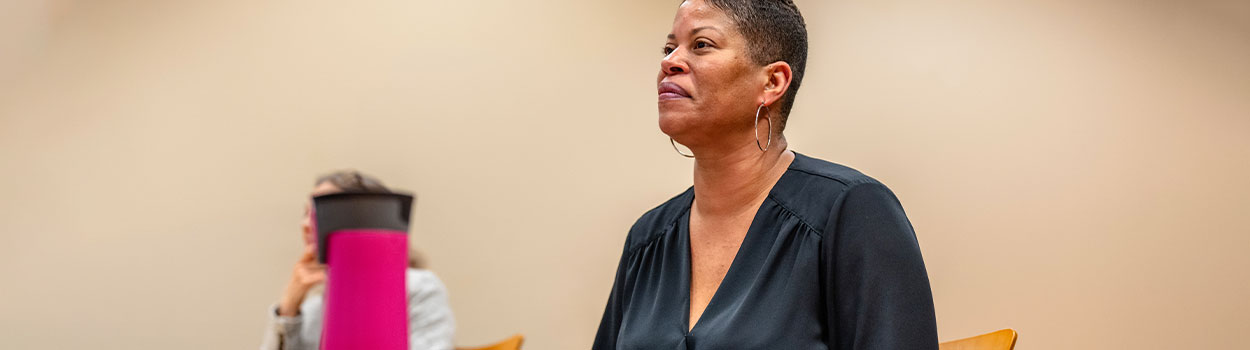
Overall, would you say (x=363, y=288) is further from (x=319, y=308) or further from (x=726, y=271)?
(x=319, y=308)

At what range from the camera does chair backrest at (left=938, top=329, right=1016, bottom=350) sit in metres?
1.51

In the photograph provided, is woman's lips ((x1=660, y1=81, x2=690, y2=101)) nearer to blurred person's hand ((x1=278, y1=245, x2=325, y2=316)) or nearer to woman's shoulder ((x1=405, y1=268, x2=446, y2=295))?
blurred person's hand ((x1=278, y1=245, x2=325, y2=316))

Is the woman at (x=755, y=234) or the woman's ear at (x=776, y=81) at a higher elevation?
the woman's ear at (x=776, y=81)

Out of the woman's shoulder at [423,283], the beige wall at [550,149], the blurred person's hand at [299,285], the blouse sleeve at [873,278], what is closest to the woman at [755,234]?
the blouse sleeve at [873,278]

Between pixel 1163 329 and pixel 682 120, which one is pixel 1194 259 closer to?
pixel 1163 329

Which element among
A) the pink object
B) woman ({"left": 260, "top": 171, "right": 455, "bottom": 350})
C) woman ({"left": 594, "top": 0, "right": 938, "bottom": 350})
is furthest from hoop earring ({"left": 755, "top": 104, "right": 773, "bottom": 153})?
the pink object

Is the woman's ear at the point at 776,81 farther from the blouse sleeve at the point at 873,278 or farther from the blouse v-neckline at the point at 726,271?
the blouse sleeve at the point at 873,278

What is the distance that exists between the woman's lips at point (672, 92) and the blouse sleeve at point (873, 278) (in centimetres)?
29

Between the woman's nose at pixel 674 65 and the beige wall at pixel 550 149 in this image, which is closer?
the woman's nose at pixel 674 65

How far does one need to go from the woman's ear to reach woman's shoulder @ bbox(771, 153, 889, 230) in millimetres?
104

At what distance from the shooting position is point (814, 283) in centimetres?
128

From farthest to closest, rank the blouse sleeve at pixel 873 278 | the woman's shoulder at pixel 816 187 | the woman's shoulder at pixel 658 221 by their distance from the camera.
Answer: the woman's shoulder at pixel 658 221
the woman's shoulder at pixel 816 187
the blouse sleeve at pixel 873 278

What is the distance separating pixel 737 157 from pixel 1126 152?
181 cm

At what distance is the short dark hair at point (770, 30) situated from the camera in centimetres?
146
